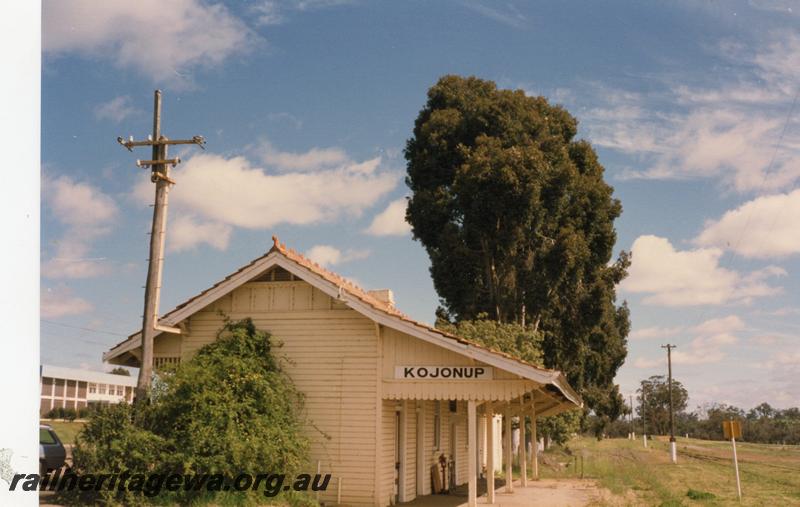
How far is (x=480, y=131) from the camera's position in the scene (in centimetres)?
3328

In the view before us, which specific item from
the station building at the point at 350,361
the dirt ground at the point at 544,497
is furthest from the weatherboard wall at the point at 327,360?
the dirt ground at the point at 544,497

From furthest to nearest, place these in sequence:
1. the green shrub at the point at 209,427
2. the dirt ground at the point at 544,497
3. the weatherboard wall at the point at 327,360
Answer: the dirt ground at the point at 544,497, the weatherboard wall at the point at 327,360, the green shrub at the point at 209,427

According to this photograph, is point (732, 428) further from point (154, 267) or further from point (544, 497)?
point (154, 267)

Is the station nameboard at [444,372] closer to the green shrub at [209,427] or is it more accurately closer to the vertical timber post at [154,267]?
the green shrub at [209,427]

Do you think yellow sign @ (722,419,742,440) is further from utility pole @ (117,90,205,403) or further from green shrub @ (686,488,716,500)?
utility pole @ (117,90,205,403)

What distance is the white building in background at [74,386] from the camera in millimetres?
68188

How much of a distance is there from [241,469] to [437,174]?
71.3ft

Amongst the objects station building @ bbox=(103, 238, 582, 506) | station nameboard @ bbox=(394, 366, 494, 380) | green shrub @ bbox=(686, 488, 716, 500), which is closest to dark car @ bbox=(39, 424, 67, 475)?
station building @ bbox=(103, 238, 582, 506)

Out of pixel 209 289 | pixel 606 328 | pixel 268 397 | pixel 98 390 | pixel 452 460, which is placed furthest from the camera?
pixel 98 390

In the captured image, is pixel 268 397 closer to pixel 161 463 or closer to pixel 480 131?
pixel 161 463

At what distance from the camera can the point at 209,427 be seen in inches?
552

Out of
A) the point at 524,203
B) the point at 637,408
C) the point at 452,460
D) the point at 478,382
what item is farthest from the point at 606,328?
the point at 637,408

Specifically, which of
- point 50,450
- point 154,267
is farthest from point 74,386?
point 154,267

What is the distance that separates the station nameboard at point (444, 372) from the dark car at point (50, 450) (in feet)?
26.1
